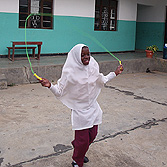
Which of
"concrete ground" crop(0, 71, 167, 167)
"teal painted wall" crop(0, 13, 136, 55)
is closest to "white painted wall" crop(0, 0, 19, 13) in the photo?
"teal painted wall" crop(0, 13, 136, 55)

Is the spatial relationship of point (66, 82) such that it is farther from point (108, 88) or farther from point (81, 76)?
point (108, 88)

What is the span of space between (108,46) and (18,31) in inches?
155

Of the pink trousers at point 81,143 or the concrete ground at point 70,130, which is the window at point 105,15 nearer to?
the concrete ground at point 70,130

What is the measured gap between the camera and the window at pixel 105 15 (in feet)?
34.0

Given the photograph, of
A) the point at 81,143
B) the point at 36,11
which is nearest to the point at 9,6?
the point at 36,11

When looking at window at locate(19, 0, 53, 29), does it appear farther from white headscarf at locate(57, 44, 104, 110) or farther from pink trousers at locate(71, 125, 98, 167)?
pink trousers at locate(71, 125, 98, 167)

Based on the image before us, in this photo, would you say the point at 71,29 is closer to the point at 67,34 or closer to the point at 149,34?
the point at 67,34

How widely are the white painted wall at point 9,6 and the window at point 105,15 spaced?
340cm

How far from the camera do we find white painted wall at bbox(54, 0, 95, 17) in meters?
8.96

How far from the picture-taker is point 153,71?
9812mm

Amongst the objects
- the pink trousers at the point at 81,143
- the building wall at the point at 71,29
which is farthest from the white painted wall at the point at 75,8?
the pink trousers at the point at 81,143

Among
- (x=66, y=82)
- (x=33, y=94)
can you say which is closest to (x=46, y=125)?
(x=66, y=82)

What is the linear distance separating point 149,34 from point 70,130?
10451 mm

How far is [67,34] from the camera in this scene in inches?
371
